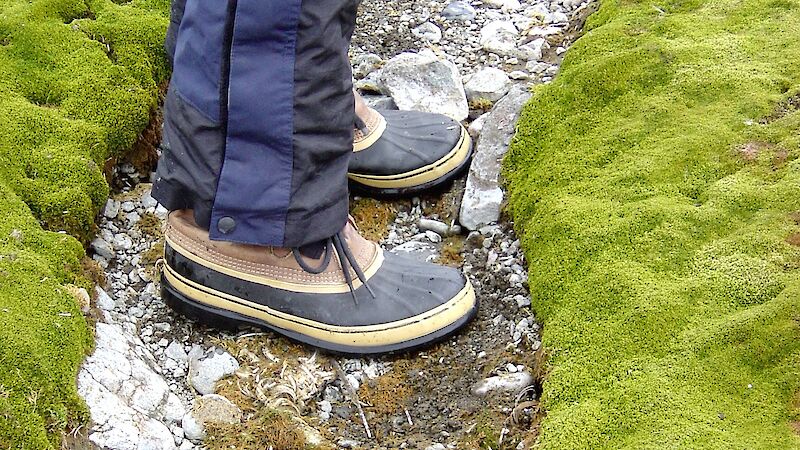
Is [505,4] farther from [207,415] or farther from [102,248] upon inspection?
[207,415]

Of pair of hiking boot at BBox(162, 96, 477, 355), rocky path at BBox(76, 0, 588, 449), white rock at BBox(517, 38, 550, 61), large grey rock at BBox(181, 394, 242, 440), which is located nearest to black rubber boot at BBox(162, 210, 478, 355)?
pair of hiking boot at BBox(162, 96, 477, 355)

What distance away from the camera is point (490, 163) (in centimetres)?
498

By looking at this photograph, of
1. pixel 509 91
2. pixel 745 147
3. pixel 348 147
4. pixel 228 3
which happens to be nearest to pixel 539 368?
pixel 348 147

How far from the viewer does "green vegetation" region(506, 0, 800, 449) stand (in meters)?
3.14

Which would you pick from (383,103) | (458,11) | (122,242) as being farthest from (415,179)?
(458,11)

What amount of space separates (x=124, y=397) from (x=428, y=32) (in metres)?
4.18

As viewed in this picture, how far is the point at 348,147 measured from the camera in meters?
3.79

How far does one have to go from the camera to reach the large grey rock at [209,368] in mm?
3799

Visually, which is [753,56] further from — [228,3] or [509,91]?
[228,3]

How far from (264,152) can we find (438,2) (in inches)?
156

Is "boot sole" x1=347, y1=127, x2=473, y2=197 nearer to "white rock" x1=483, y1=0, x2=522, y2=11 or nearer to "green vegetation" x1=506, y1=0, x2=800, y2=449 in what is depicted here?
"green vegetation" x1=506, y1=0, x2=800, y2=449

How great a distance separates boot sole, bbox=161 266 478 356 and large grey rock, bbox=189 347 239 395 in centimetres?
18

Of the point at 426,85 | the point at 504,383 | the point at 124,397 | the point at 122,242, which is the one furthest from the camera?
the point at 426,85

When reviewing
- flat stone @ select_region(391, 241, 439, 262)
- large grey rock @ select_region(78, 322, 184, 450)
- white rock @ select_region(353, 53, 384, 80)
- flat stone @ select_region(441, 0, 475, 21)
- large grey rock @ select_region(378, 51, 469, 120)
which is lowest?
flat stone @ select_region(391, 241, 439, 262)
